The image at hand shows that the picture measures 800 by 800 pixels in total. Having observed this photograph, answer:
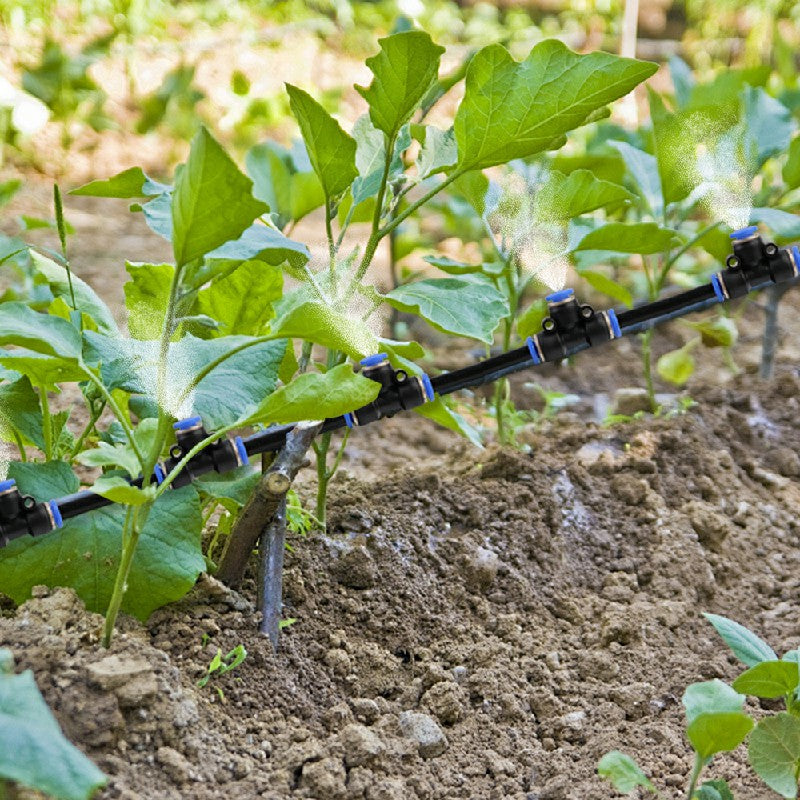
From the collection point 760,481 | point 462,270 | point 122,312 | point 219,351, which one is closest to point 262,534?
point 219,351

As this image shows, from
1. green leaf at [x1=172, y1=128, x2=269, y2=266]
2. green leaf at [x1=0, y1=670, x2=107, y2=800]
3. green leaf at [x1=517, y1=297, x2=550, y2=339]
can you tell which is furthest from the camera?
green leaf at [x1=517, y1=297, x2=550, y2=339]

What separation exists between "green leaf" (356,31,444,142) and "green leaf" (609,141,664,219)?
0.75m

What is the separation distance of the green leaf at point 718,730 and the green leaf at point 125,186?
801 mm

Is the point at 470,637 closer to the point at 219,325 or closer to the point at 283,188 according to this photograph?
the point at 219,325

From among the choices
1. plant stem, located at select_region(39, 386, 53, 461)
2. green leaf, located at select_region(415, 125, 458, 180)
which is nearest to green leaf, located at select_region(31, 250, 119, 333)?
plant stem, located at select_region(39, 386, 53, 461)

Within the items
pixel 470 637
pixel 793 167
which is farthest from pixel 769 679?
pixel 793 167

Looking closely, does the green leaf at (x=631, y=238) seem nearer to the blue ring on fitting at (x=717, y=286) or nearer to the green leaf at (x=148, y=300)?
the blue ring on fitting at (x=717, y=286)

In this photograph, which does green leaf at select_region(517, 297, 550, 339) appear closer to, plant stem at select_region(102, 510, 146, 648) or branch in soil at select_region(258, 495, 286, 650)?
branch in soil at select_region(258, 495, 286, 650)

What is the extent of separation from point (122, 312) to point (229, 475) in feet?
3.94

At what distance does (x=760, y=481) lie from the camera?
1805 mm

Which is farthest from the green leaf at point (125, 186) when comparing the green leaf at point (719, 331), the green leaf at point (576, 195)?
the green leaf at point (719, 331)

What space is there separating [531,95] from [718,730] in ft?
2.15

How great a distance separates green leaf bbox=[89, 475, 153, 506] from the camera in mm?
898

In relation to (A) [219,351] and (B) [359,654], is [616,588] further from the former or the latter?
(A) [219,351]
